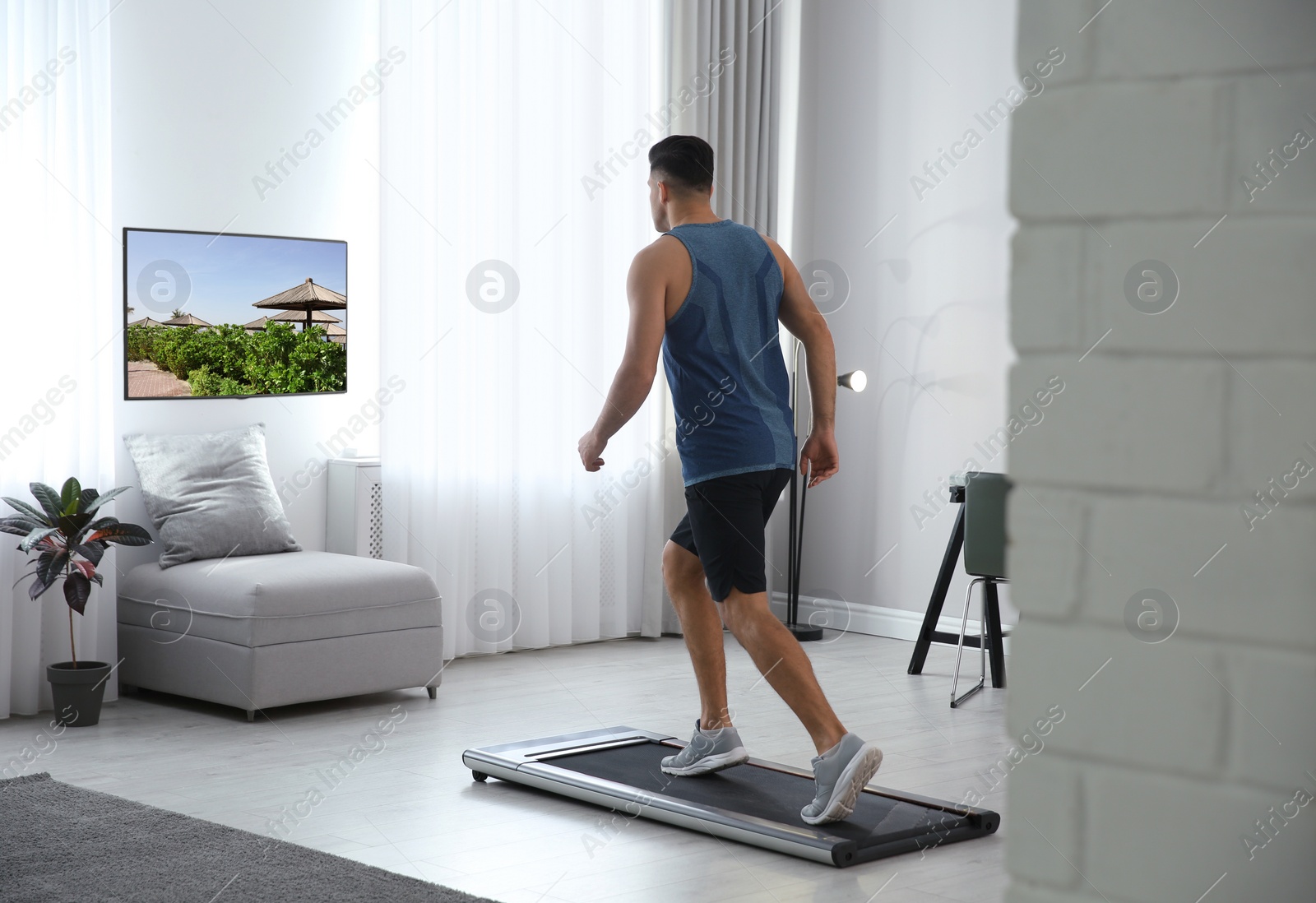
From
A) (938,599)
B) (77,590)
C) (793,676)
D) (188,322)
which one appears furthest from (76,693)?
(938,599)

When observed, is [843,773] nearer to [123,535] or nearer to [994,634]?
[994,634]

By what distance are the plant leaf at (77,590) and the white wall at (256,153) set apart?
0.68 metres

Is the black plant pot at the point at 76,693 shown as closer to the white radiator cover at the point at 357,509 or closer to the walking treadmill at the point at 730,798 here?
the white radiator cover at the point at 357,509

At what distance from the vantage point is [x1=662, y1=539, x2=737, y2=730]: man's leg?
3426 millimetres

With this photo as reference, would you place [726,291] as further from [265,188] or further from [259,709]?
[265,188]

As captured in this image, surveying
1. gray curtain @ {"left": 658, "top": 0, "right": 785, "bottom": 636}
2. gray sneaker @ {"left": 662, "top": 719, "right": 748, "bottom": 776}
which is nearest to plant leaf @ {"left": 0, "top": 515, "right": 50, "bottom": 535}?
gray sneaker @ {"left": 662, "top": 719, "right": 748, "bottom": 776}

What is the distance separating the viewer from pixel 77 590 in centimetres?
423

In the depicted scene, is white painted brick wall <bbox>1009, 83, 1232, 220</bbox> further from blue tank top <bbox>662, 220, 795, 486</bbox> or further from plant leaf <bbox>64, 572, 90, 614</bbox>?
plant leaf <bbox>64, 572, 90, 614</bbox>

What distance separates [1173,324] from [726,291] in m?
2.72

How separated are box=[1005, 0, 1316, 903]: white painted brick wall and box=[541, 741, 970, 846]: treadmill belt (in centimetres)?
245

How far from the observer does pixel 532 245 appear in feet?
19.0

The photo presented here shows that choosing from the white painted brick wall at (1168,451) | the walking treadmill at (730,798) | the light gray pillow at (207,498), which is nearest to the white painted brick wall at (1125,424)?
the white painted brick wall at (1168,451)

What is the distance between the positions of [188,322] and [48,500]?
1.00 meters

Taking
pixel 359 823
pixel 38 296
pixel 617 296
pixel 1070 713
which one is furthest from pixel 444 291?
pixel 1070 713
